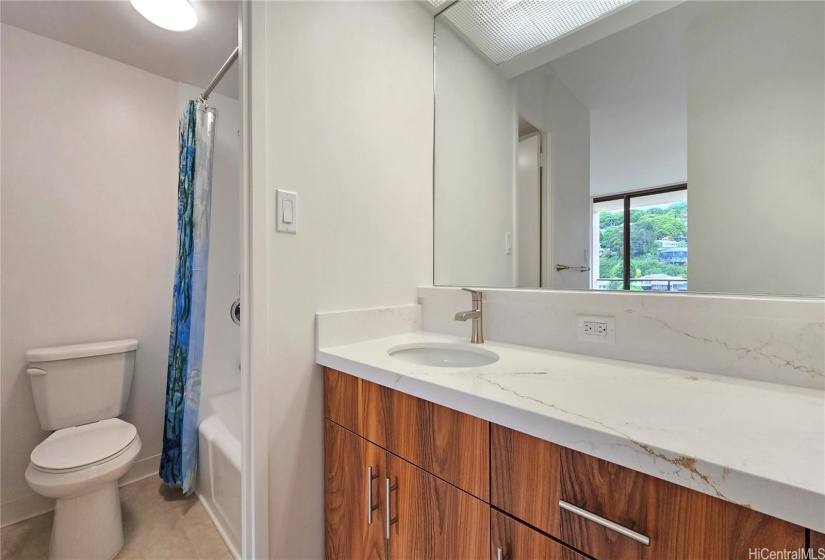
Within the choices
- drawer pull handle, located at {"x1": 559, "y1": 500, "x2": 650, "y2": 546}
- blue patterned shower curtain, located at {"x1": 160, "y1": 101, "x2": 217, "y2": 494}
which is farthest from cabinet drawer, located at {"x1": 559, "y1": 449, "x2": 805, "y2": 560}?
blue patterned shower curtain, located at {"x1": 160, "y1": 101, "x2": 217, "y2": 494}

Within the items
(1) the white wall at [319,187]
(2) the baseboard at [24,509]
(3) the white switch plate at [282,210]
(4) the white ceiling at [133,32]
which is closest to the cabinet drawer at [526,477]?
(1) the white wall at [319,187]

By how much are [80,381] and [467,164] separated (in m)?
2.09

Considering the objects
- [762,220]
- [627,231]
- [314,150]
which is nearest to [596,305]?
[627,231]

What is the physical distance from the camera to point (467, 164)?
1.50 metres

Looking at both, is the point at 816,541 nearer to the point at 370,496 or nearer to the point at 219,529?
the point at 370,496

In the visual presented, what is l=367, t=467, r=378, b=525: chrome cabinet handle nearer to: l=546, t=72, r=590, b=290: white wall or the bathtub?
the bathtub

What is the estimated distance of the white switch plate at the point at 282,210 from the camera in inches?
37.0

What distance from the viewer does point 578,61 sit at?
1178mm

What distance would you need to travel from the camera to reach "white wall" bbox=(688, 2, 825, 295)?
79 centimetres

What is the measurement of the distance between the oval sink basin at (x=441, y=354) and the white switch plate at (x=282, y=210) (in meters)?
0.51

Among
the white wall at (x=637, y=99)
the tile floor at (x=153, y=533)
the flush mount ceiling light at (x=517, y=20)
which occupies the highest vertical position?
the flush mount ceiling light at (x=517, y=20)

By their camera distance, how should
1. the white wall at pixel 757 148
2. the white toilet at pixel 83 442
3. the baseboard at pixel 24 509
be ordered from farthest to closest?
the baseboard at pixel 24 509, the white toilet at pixel 83 442, the white wall at pixel 757 148

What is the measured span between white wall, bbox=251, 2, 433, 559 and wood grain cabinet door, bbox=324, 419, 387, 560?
0.05 meters

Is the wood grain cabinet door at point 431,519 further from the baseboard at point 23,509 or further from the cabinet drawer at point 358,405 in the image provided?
the baseboard at point 23,509
